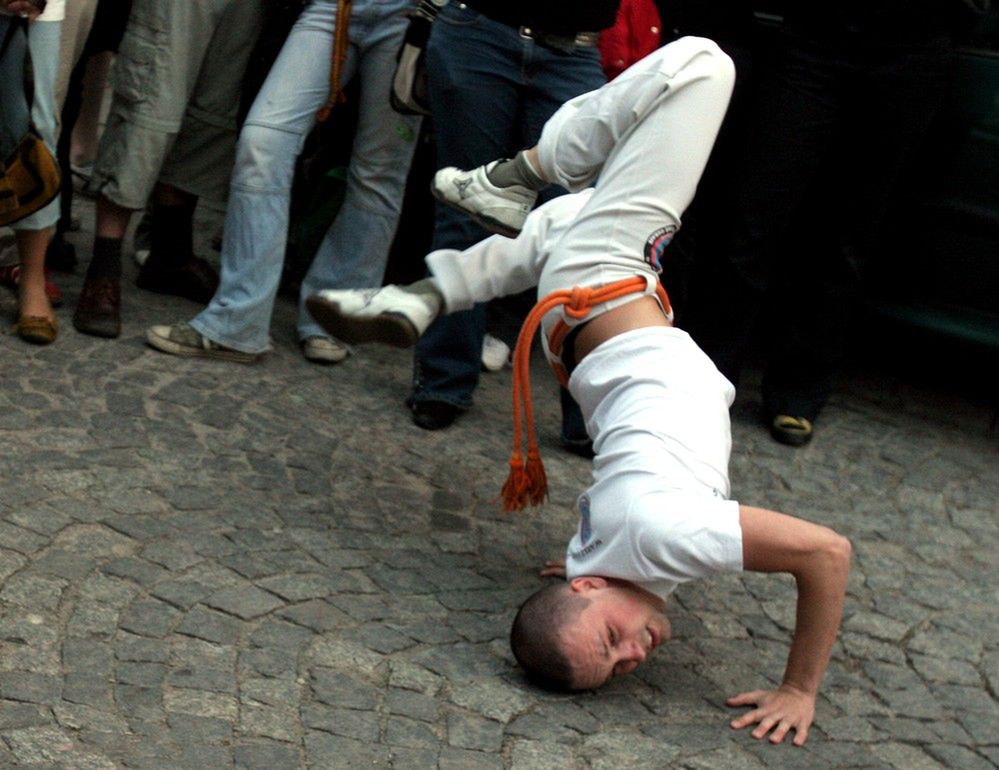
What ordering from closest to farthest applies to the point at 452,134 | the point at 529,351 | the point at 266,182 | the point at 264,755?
1. the point at 264,755
2. the point at 529,351
3. the point at 452,134
4. the point at 266,182

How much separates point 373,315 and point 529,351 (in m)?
0.50

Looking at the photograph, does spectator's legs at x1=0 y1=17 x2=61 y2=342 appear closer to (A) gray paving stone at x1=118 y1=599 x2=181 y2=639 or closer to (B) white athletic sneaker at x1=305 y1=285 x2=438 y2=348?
(B) white athletic sneaker at x1=305 y1=285 x2=438 y2=348

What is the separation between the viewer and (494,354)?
19.3 ft

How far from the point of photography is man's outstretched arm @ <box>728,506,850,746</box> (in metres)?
3.66

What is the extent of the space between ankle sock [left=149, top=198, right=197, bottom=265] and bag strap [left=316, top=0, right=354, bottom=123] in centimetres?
80

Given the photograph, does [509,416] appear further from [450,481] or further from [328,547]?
[328,547]

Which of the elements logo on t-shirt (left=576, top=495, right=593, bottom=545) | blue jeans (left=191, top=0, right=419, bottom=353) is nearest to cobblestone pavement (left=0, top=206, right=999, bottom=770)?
blue jeans (left=191, top=0, right=419, bottom=353)

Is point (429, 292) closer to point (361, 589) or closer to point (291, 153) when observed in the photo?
point (361, 589)

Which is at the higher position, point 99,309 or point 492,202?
point 492,202

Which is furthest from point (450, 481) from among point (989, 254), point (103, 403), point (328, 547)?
point (989, 254)

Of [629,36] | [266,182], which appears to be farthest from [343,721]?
[629,36]

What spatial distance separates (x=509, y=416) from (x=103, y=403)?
1.35 m

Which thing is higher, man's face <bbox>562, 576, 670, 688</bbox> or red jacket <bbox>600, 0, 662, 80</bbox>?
red jacket <bbox>600, 0, 662, 80</bbox>

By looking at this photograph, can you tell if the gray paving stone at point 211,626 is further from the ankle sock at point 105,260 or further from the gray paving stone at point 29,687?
the ankle sock at point 105,260
